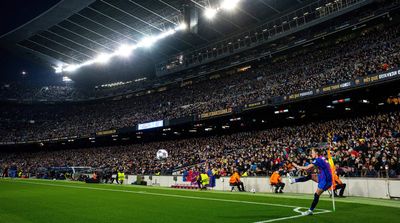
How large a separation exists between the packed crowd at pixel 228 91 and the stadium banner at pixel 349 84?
0.87 meters

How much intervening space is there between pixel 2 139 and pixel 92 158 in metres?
18.9

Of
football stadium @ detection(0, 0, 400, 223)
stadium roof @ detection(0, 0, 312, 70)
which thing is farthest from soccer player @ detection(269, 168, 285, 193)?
stadium roof @ detection(0, 0, 312, 70)

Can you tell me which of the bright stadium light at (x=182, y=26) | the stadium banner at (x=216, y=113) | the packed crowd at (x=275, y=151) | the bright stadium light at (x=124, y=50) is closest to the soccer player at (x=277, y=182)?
the packed crowd at (x=275, y=151)

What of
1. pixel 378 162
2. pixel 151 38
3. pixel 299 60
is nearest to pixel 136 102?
pixel 151 38

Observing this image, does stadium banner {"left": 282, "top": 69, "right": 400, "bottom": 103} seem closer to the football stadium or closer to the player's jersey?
the football stadium

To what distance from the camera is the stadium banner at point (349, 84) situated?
23.9 m

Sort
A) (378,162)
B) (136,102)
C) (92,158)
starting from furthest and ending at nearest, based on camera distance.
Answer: (136,102), (92,158), (378,162)

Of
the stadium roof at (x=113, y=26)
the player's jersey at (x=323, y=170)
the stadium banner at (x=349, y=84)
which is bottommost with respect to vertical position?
the player's jersey at (x=323, y=170)

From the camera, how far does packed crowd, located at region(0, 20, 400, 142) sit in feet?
101

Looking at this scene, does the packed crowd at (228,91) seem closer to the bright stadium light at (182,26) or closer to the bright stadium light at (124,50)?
the bright stadium light at (124,50)

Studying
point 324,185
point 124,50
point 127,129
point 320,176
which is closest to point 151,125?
point 127,129

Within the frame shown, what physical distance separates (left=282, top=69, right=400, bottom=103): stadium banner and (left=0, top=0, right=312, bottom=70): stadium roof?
13.2 meters

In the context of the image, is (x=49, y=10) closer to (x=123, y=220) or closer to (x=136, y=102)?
(x=136, y=102)

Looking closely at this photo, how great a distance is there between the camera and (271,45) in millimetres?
43250
